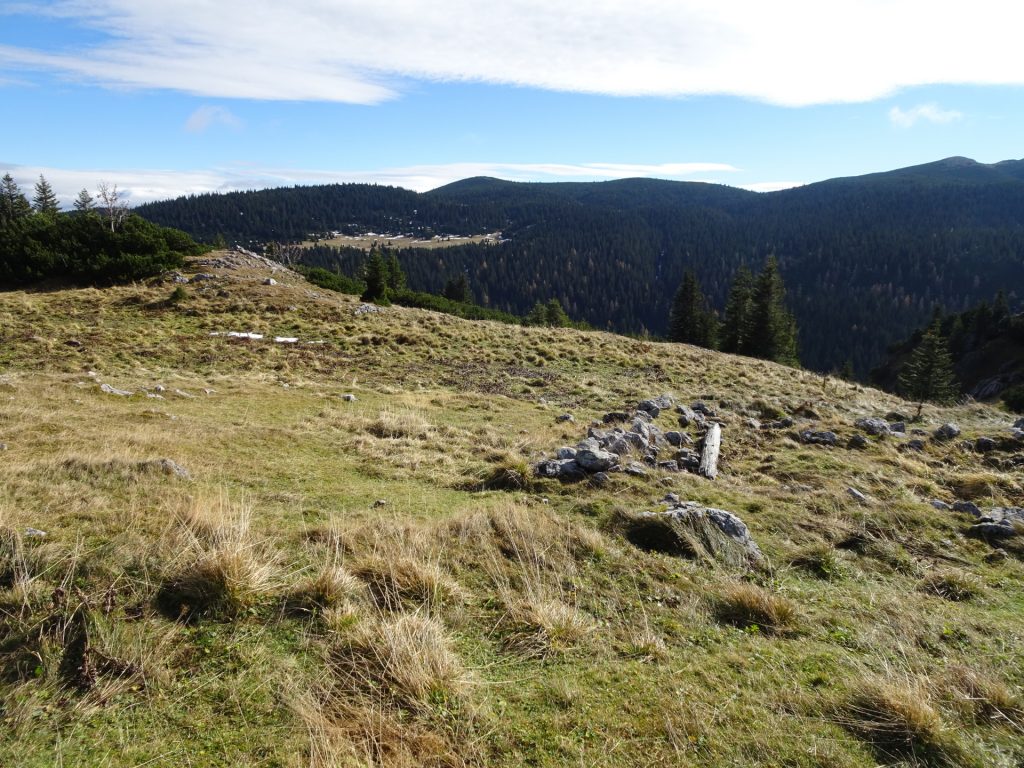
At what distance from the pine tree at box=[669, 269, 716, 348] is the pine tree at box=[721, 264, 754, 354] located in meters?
3.78

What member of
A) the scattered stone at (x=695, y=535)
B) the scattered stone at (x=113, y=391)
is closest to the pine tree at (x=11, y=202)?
the scattered stone at (x=113, y=391)

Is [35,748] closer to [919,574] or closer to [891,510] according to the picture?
[919,574]

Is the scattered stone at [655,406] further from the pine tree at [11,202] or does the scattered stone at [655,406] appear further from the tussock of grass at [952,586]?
the pine tree at [11,202]

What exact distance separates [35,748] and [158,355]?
23968 mm

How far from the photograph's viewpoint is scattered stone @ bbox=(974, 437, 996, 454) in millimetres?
14023

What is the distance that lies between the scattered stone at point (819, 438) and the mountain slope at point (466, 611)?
79.0 inches

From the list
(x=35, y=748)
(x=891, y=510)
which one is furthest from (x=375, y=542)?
(x=891, y=510)

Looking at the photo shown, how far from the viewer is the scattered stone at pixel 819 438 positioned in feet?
45.8

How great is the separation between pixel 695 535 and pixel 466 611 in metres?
3.36

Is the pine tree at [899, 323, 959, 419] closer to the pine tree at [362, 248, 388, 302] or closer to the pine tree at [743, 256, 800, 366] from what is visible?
the pine tree at [743, 256, 800, 366]

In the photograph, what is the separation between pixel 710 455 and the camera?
1148 centimetres

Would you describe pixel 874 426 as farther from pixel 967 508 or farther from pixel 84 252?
pixel 84 252

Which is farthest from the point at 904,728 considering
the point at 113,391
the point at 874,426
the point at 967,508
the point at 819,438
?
the point at 113,391

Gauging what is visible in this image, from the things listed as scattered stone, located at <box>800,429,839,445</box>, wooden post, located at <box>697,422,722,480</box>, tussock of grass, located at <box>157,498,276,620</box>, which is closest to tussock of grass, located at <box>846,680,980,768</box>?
Result: tussock of grass, located at <box>157,498,276,620</box>
